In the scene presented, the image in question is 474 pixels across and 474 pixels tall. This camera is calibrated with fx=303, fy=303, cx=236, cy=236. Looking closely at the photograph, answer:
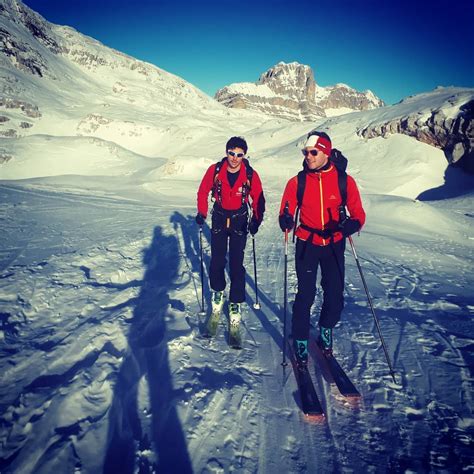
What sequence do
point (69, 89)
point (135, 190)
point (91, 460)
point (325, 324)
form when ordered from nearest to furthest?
point (91, 460) → point (325, 324) → point (135, 190) → point (69, 89)

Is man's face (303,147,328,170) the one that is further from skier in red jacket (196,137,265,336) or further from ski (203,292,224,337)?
ski (203,292,224,337)

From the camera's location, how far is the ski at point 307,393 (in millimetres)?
3221

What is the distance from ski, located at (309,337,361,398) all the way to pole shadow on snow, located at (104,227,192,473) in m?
1.89

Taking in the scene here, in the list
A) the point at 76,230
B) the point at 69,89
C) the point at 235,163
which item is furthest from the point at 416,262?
the point at 69,89

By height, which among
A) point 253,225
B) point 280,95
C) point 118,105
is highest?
point 280,95

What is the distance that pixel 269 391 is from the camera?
11.7ft

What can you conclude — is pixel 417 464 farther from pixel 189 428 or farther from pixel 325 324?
pixel 189 428


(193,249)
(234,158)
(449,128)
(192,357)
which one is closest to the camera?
(192,357)

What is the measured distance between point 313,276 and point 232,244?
1326 millimetres

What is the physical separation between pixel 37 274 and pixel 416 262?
28.7ft

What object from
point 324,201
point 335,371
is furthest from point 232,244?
point 335,371

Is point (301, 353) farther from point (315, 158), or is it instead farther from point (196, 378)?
point (315, 158)

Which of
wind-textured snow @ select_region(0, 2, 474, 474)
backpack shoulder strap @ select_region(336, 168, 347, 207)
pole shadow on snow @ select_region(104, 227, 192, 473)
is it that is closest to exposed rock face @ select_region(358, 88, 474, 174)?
wind-textured snow @ select_region(0, 2, 474, 474)

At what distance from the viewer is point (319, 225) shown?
3750 millimetres
